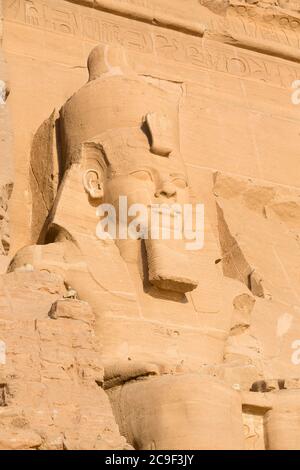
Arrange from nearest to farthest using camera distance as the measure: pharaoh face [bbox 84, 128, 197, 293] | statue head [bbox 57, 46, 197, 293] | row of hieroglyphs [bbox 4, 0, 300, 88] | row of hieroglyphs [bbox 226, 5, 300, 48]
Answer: statue head [bbox 57, 46, 197, 293] → pharaoh face [bbox 84, 128, 197, 293] → row of hieroglyphs [bbox 4, 0, 300, 88] → row of hieroglyphs [bbox 226, 5, 300, 48]

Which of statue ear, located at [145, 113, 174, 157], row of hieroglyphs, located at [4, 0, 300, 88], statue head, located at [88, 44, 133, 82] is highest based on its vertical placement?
row of hieroglyphs, located at [4, 0, 300, 88]

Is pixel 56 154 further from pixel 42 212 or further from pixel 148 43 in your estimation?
pixel 148 43

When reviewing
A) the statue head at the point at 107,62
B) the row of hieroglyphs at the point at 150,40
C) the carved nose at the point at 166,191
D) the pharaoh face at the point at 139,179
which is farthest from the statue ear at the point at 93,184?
the row of hieroglyphs at the point at 150,40

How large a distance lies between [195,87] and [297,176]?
88 centimetres

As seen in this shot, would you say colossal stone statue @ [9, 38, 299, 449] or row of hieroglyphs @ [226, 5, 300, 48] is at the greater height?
row of hieroglyphs @ [226, 5, 300, 48]

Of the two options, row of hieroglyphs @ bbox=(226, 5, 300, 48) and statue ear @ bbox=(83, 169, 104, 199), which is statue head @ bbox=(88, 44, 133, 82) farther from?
row of hieroglyphs @ bbox=(226, 5, 300, 48)

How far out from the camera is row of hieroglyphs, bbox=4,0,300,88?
8.06 m

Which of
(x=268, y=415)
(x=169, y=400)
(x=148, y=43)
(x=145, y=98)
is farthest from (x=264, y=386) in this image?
(x=148, y=43)

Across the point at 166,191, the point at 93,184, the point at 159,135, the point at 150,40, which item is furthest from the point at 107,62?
the point at 150,40

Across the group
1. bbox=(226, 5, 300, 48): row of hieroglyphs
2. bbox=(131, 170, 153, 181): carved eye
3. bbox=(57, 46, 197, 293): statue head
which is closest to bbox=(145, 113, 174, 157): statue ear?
bbox=(57, 46, 197, 293): statue head

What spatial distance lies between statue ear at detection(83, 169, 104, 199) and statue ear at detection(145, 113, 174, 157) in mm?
326

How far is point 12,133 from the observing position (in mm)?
6926

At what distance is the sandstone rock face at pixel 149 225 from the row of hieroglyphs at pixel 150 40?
0.04 ft
